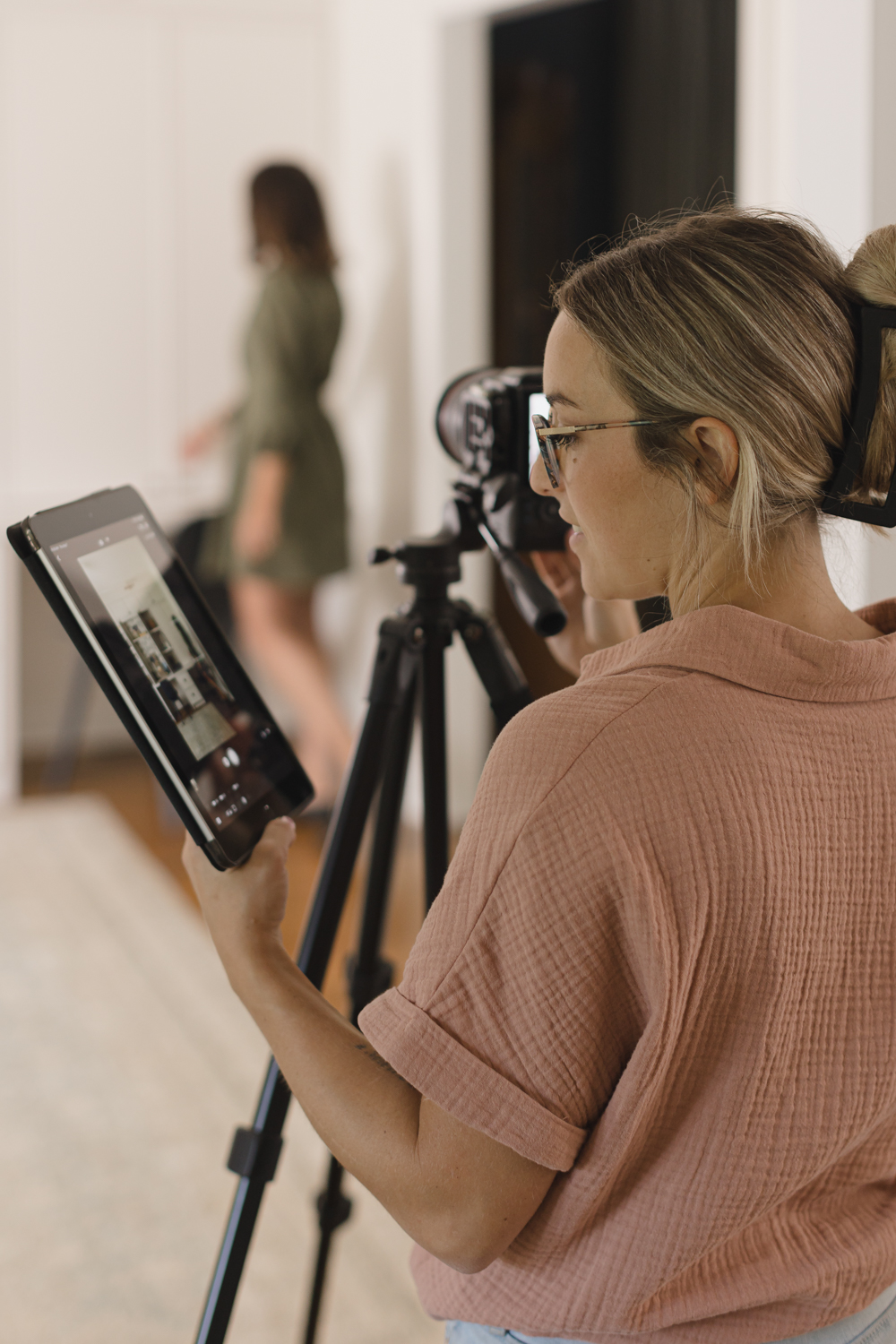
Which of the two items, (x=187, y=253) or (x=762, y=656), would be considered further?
(x=187, y=253)

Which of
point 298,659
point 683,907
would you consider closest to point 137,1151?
point 298,659

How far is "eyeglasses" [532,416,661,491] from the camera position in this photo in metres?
0.73

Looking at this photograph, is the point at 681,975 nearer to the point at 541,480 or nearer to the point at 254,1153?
the point at 541,480

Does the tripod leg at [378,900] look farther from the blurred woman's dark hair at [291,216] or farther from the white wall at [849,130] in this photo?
the blurred woman's dark hair at [291,216]

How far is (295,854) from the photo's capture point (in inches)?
129

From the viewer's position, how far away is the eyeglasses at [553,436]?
733 millimetres

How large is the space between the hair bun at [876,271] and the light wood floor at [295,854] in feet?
5.85

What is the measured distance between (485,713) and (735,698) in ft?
8.66

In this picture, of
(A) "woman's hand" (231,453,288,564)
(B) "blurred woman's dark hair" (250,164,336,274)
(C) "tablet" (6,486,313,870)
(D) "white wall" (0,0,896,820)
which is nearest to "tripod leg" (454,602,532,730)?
(C) "tablet" (6,486,313,870)

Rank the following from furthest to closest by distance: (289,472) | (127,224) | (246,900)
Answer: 1. (127,224)
2. (289,472)
3. (246,900)

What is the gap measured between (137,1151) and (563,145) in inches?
103

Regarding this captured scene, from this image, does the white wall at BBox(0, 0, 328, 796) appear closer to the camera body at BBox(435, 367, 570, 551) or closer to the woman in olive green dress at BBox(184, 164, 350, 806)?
the woman in olive green dress at BBox(184, 164, 350, 806)

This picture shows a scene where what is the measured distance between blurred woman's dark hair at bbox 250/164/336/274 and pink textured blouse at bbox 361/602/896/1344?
270 centimetres

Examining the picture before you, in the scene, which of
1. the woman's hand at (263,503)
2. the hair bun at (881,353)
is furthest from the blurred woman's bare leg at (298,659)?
the hair bun at (881,353)
